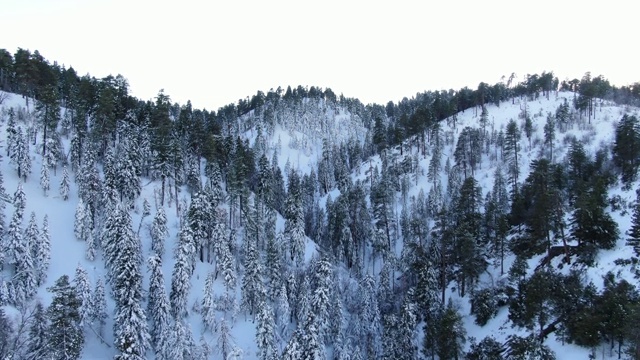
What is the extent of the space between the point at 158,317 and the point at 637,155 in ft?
264

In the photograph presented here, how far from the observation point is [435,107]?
14775 cm

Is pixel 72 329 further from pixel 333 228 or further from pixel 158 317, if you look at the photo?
pixel 333 228

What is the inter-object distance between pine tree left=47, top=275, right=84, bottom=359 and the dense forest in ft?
0.54

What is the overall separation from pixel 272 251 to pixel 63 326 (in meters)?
30.6

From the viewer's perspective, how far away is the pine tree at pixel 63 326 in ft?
127

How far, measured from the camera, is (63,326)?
39.4 metres

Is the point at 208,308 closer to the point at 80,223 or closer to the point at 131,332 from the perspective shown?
the point at 131,332

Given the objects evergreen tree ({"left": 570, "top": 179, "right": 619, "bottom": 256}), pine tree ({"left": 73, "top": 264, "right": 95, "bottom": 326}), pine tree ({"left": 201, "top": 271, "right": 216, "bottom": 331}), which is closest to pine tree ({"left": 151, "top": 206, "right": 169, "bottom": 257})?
pine tree ({"left": 201, "top": 271, "right": 216, "bottom": 331})

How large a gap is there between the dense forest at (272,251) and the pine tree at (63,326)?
0.54 ft

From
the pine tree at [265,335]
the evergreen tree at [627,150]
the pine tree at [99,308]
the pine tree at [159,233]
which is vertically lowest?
the pine tree at [265,335]

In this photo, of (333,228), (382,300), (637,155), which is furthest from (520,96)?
(382,300)

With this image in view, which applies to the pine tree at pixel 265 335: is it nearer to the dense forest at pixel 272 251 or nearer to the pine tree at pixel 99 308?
the dense forest at pixel 272 251

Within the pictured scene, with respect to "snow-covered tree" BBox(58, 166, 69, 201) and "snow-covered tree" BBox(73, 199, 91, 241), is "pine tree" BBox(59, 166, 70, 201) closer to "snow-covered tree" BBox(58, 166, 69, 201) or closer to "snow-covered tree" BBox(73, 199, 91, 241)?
"snow-covered tree" BBox(58, 166, 69, 201)

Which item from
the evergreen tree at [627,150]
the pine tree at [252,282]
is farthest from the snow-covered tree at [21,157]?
the evergreen tree at [627,150]
